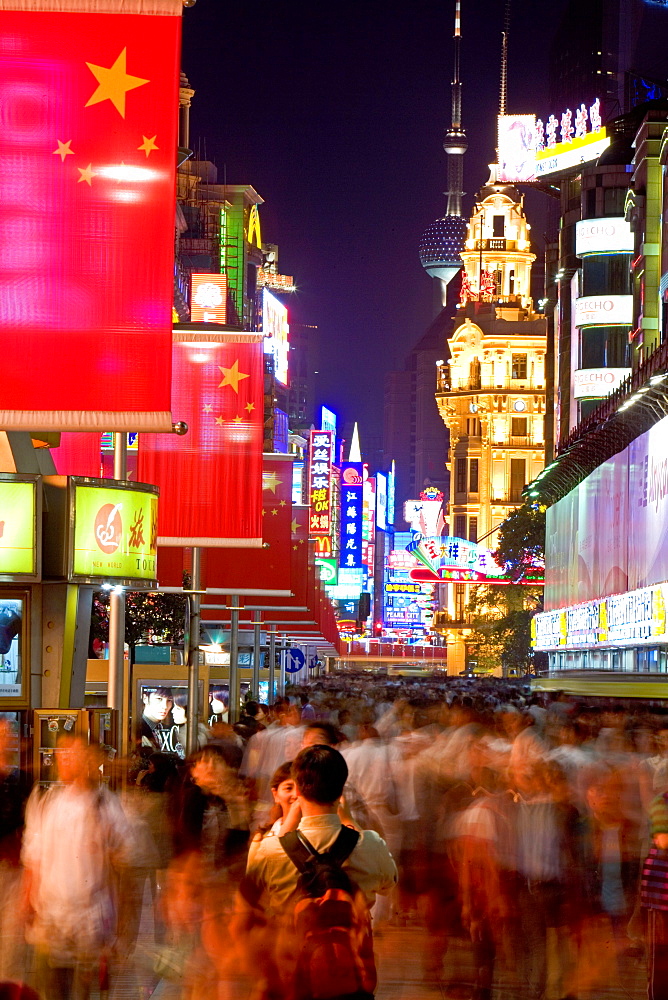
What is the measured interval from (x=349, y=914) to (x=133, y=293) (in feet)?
17.4

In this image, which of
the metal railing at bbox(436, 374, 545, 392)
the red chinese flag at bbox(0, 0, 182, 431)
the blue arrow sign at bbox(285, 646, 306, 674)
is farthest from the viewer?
the metal railing at bbox(436, 374, 545, 392)

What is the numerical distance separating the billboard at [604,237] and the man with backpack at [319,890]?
207 feet

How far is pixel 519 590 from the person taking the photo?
85000 mm

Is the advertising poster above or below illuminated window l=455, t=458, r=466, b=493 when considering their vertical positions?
below

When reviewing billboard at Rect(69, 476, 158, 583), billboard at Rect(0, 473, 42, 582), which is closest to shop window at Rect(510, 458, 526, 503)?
billboard at Rect(69, 476, 158, 583)

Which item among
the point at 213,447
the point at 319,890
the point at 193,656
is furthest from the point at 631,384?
the point at 319,890

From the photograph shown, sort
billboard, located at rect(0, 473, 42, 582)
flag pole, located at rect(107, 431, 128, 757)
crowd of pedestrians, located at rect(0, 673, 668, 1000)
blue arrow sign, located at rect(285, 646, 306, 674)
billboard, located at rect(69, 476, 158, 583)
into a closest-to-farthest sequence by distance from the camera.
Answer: crowd of pedestrians, located at rect(0, 673, 668, 1000) → billboard, located at rect(0, 473, 42, 582) → billboard, located at rect(69, 476, 158, 583) → flag pole, located at rect(107, 431, 128, 757) → blue arrow sign, located at rect(285, 646, 306, 674)

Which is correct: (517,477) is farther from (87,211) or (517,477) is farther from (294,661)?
(87,211)

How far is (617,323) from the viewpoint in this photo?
67125 mm

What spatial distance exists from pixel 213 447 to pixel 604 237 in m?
52.9

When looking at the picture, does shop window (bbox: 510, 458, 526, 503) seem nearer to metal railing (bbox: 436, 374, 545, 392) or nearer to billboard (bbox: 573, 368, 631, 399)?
metal railing (bbox: 436, 374, 545, 392)

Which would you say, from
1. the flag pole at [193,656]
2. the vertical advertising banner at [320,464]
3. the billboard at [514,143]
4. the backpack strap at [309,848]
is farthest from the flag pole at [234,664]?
the vertical advertising banner at [320,464]

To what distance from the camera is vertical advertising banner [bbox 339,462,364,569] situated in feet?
486

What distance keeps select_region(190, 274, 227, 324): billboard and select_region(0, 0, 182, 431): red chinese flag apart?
246 ft
